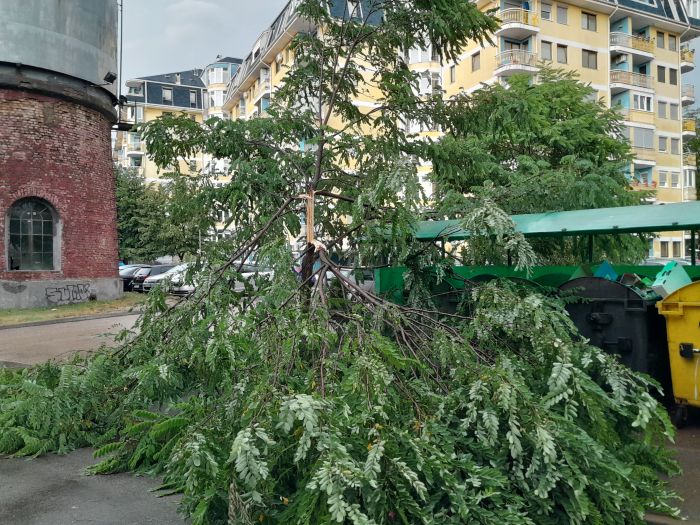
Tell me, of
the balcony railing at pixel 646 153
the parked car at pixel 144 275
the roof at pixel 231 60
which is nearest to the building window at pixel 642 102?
the balcony railing at pixel 646 153

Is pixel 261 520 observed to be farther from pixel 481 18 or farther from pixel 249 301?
pixel 481 18

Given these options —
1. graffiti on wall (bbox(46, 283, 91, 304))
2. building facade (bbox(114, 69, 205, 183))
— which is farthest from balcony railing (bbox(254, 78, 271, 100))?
graffiti on wall (bbox(46, 283, 91, 304))

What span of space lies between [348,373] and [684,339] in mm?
3576

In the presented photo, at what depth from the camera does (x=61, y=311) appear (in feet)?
63.9

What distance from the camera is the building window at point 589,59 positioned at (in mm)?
40531

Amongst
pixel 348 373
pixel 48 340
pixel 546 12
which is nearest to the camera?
pixel 348 373

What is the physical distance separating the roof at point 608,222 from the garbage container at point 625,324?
0.90 metres

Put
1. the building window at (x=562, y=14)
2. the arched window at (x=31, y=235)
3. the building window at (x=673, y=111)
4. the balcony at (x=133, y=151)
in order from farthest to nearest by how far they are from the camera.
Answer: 1. the balcony at (x=133, y=151)
2. the building window at (x=673, y=111)
3. the building window at (x=562, y=14)
4. the arched window at (x=31, y=235)

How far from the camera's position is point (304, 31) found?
7.93 meters

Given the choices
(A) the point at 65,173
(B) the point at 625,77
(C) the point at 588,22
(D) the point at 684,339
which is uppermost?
(C) the point at 588,22

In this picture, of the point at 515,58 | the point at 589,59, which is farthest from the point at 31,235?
the point at 589,59

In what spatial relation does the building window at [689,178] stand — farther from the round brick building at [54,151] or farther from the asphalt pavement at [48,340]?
the asphalt pavement at [48,340]

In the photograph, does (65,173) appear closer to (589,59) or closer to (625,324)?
(625,324)

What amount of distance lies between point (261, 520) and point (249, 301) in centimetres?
240
